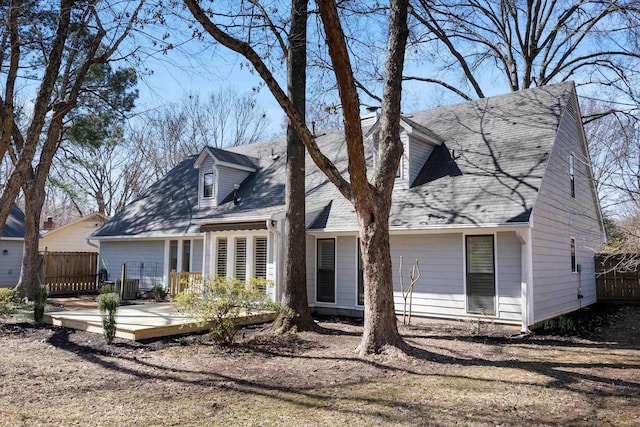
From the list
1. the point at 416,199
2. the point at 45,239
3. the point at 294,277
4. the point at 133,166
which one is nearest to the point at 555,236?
the point at 416,199

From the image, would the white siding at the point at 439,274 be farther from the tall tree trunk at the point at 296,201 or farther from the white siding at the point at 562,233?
the tall tree trunk at the point at 296,201

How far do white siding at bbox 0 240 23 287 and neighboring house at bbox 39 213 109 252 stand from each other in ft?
5.48

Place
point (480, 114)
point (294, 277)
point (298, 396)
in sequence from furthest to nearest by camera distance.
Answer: point (480, 114), point (294, 277), point (298, 396)

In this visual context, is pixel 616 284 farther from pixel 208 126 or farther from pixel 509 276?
pixel 208 126

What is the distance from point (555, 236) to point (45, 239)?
22.8 meters

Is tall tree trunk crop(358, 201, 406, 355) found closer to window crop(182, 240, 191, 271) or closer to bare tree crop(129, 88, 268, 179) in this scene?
window crop(182, 240, 191, 271)

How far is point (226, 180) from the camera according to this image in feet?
55.8

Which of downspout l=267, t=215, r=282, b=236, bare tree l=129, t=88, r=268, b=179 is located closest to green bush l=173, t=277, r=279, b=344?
downspout l=267, t=215, r=282, b=236

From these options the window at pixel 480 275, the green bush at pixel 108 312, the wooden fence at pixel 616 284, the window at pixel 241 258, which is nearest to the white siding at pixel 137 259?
the window at pixel 241 258

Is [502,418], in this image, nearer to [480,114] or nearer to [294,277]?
[294,277]

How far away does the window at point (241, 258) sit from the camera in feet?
44.8

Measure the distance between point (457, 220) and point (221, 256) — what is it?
717cm

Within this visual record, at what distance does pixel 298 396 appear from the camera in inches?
215

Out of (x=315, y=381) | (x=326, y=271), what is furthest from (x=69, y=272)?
(x=315, y=381)
